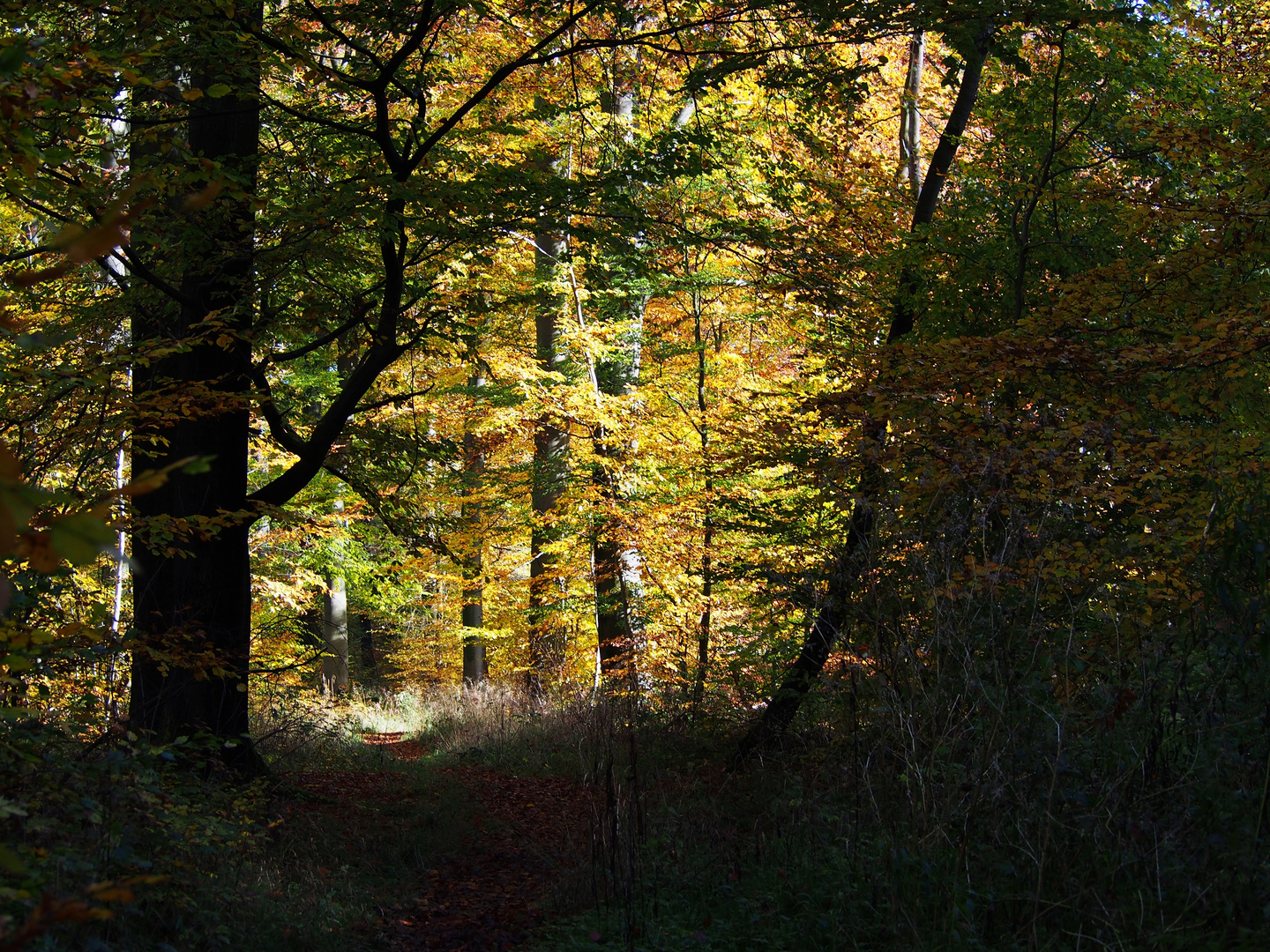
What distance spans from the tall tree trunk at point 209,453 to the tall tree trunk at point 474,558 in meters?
7.15

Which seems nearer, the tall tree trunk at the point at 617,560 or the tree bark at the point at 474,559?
the tall tree trunk at the point at 617,560

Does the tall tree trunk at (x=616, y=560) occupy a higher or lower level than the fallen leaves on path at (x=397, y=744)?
higher

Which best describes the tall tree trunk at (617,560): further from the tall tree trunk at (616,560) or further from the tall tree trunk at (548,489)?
→ the tall tree trunk at (548,489)

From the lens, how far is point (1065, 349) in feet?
21.9

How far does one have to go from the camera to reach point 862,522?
7.52m

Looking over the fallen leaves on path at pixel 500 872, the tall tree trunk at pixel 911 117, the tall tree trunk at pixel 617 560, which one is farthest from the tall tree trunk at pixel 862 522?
the tall tree trunk at pixel 617 560

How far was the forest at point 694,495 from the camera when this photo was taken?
395cm

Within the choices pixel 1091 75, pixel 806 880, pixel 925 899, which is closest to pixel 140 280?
pixel 806 880

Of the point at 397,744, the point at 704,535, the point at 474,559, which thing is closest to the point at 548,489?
the point at 704,535

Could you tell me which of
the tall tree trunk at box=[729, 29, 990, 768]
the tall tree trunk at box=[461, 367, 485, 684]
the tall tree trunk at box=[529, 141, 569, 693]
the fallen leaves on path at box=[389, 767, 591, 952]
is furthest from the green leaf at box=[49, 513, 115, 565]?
the tall tree trunk at box=[461, 367, 485, 684]

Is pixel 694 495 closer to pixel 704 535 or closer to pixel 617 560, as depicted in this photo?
pixel 704 535

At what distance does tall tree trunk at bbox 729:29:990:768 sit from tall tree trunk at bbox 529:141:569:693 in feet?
16.6

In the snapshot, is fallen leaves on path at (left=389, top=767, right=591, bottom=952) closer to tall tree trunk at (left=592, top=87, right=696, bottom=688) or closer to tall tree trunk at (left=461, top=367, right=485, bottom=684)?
tall tree trunk at (left=592, top=87, right=696, bottom=688)

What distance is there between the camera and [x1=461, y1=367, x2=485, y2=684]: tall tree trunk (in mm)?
16406
